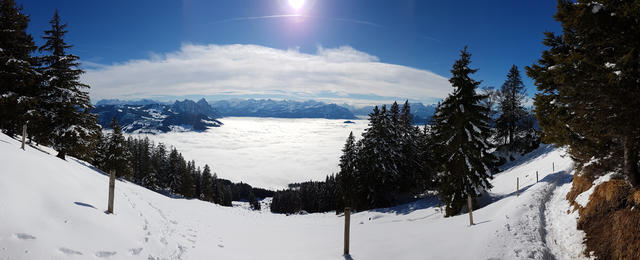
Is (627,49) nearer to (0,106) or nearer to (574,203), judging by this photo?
(574,203)

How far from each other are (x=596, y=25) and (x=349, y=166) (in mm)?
31179

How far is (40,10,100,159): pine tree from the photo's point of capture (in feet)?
67.1

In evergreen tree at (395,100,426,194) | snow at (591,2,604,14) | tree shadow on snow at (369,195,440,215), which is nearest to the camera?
snow at (591,2,604,14)

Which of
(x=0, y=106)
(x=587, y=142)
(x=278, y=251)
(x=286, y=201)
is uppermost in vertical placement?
(x=0, y=106)

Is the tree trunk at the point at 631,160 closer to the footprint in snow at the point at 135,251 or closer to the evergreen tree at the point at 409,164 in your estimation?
the footprint in snow at the point at 135,251

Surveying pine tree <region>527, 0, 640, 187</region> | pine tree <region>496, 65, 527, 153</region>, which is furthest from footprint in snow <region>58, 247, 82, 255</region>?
pine tree <region>496, 65, 527, 153</region>

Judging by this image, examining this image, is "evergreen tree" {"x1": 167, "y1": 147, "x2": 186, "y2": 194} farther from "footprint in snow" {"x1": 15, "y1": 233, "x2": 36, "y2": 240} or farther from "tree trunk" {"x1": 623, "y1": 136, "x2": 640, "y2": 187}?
"tree trunk" {"x1": 623, "y1": 136, "x2": 640, "y2": 187}

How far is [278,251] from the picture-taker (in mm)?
11422

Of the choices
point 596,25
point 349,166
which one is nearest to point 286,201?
point 349,166

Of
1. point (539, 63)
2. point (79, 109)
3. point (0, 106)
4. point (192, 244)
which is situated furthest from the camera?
point (79, 109)

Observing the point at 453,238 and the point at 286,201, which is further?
the point at 286,201

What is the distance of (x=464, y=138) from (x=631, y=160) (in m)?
9.64

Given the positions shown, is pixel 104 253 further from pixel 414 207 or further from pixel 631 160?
pixel 414 207

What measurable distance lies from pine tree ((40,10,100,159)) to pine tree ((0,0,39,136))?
0.89 m
